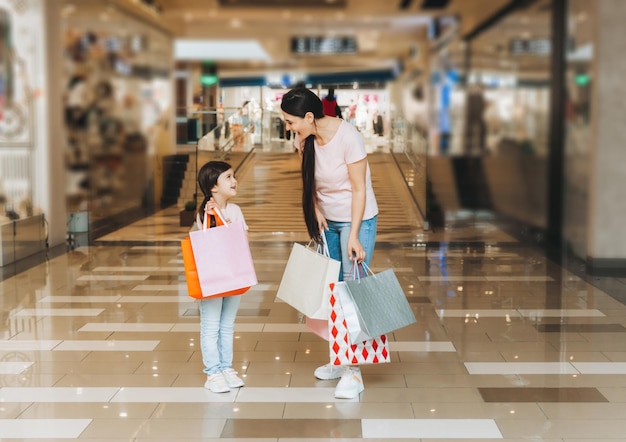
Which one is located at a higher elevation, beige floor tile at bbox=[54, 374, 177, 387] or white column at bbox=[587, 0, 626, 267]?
white column at bbox=[587, 0, 626, 267]

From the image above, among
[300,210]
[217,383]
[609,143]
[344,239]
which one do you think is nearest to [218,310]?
A: [217,383]

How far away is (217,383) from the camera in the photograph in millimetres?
3943

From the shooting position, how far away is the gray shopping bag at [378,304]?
12.1ft

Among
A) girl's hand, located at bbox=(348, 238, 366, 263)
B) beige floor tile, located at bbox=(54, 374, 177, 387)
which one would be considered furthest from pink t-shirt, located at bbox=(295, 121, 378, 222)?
beige floor tile, located at bbox=(54, 374, 177, 387)

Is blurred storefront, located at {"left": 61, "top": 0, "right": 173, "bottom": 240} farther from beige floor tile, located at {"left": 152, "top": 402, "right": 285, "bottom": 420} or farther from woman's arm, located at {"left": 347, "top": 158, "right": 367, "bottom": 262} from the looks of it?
woman's arm, located at {"left": 347, "top": 158, "right": 367, "bottom": 262}

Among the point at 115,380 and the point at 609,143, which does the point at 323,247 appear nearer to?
the point at 115,380


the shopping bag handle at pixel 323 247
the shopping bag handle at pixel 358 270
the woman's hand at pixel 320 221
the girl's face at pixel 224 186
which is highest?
the girl's face at pixel 224 186

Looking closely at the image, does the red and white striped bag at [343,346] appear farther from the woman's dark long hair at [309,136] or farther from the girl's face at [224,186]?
the girl's face at [224,186]

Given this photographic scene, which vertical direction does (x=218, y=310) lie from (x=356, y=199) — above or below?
below

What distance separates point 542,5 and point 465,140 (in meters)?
7.09

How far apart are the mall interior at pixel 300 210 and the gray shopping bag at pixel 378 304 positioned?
1.20 feet

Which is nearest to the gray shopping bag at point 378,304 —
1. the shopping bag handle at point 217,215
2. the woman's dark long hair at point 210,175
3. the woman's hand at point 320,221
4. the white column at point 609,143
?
the woman's hand at point 320,221

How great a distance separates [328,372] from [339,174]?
101cm

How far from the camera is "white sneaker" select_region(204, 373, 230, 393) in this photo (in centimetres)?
393
